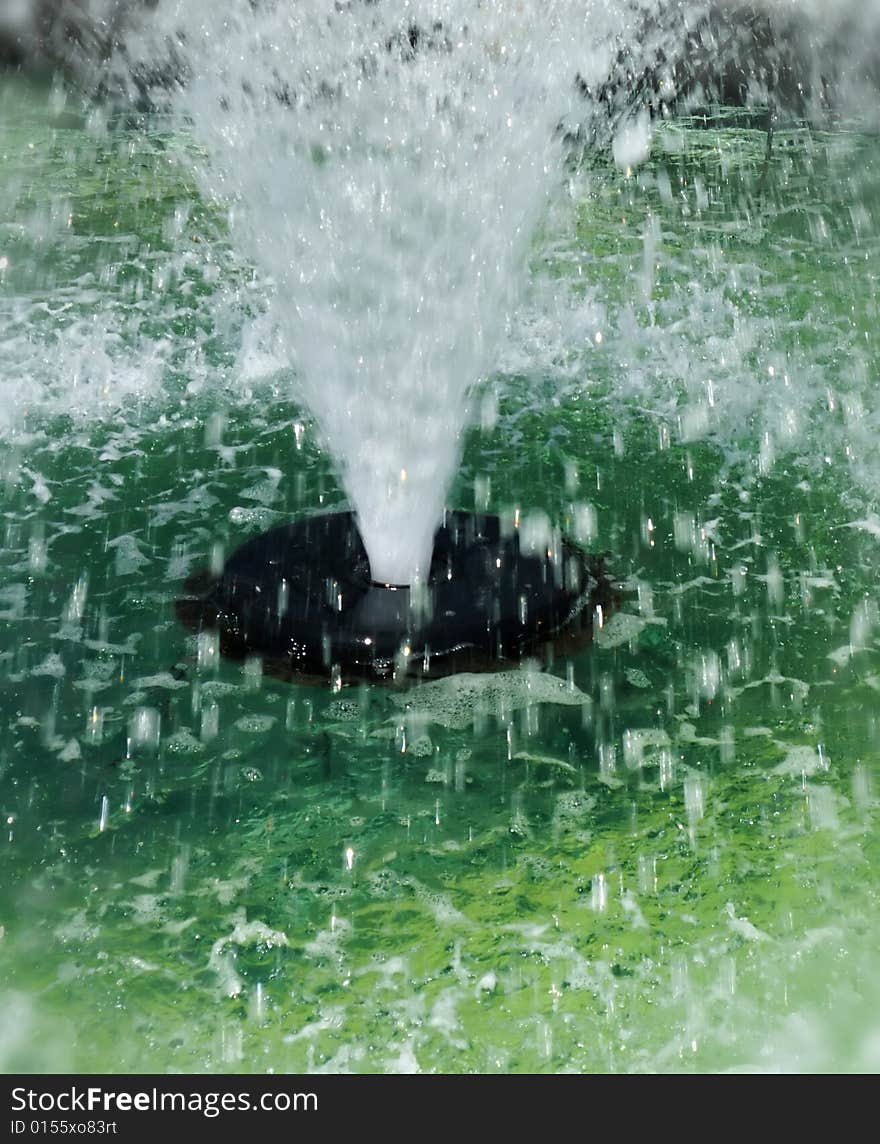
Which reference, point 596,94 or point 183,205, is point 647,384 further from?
point 596,94

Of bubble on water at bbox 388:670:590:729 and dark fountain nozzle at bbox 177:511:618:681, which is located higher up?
dark fountain nozzle at bbox 177:511:618:681

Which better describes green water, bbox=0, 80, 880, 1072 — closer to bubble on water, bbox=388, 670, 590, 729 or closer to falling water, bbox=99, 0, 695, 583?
bubble on water, bbox=388, 670, 590, 729

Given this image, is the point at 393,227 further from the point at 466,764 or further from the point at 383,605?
the point at 466,764

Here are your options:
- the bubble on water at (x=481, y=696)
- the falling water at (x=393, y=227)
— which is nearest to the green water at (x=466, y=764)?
the bubble on water at (x=481, y=696)

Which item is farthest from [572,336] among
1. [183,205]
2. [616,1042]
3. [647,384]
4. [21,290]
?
[616,1042]

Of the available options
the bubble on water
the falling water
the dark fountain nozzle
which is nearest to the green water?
the bubble on water
